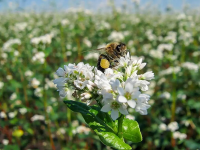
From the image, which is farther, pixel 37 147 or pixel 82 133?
pixel 37 147

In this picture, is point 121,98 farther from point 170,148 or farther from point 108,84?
point 170,148

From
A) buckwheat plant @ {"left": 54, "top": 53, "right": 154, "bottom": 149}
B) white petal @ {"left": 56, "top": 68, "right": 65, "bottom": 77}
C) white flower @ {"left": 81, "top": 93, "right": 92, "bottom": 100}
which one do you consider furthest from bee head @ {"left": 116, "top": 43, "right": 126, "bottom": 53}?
white flower @ {"left": 81, "top": 93, "right": 92, "bottom": 100}

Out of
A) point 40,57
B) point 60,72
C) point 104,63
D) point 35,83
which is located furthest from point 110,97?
point 35,83

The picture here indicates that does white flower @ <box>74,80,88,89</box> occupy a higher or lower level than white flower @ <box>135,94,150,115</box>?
higher

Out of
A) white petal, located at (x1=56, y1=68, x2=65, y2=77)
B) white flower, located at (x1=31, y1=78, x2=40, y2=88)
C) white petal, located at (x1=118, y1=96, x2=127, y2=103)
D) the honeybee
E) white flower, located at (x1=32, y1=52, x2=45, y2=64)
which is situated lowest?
white petal, located at (x1=118, y1=96, x2=127, y2=103)

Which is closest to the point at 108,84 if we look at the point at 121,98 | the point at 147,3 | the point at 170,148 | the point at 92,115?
the point at 121,98

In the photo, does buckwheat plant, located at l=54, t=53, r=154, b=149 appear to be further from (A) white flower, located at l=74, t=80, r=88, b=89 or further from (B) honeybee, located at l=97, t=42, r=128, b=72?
(B) honeybee, located at l=97, t=42, r=128, b=72

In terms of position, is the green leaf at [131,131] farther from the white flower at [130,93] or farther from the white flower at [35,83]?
the white flower at [35,83]
